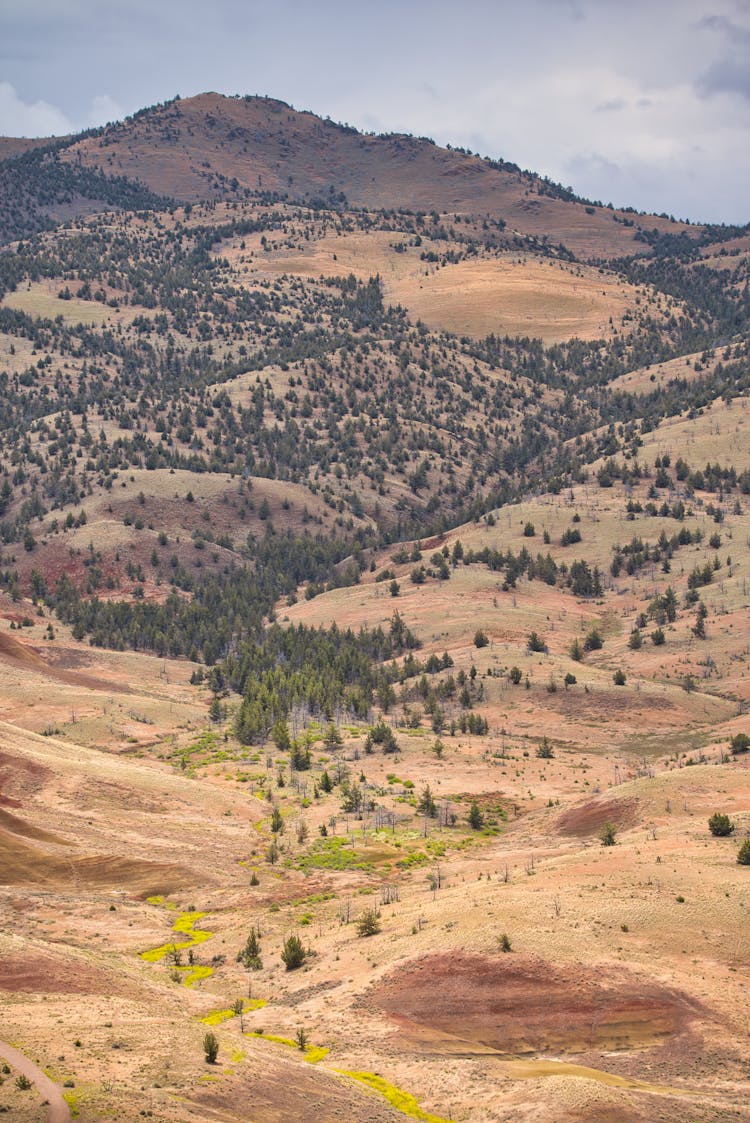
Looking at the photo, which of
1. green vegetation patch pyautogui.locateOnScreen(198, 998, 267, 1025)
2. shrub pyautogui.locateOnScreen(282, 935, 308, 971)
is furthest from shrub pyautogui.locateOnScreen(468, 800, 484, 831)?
green vegetation patch pyautogui.locateOnScreen(198, 998, 267, 1025)

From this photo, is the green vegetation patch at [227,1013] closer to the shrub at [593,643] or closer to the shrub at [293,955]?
the shrub at [293,955]

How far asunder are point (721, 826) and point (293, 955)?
19.4 meters

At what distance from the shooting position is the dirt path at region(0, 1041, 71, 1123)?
25547 millimetres

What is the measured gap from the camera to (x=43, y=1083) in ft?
88.8

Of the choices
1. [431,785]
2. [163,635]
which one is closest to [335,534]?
[163,635]

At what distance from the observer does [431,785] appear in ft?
241

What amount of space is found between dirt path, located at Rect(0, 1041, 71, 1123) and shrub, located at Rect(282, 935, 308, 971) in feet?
46.6

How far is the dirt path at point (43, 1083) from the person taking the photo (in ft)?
83.8

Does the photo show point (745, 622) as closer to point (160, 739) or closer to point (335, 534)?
point (160, 739)

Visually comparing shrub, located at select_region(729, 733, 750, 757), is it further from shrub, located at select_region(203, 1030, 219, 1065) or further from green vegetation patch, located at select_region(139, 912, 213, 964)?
shrub, located at select_region(203, 1030, 219, 1065)

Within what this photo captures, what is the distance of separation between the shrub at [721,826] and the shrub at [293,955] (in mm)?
18783

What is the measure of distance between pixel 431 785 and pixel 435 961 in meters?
35.0

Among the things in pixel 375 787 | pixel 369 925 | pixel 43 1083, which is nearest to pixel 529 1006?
pixel 369 925

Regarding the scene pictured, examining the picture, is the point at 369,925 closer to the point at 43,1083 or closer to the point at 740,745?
the point at 43,1083
